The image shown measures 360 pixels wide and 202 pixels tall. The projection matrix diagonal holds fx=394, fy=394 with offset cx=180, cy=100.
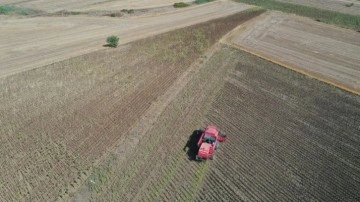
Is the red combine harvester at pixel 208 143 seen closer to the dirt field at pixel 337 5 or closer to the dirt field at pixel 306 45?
the dirt field at pixel 306 45

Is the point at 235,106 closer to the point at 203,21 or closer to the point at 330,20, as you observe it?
the point at 203,21

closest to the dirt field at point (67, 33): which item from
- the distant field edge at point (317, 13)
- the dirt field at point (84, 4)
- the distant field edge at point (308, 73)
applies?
the dirt field at point (84, 4)

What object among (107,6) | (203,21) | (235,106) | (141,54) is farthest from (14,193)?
(107,6)

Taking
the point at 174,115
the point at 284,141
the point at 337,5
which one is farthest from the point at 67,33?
the point at 337,5

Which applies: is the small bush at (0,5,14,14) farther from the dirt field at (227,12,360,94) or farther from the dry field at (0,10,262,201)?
the dirt field at (227,12,360,94)

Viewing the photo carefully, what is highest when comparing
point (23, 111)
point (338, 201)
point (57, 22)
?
point (57, 22)

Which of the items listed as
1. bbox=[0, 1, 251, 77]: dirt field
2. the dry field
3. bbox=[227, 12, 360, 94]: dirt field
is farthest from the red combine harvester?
bbox=[0, 1, 251, 77]: dirt field
